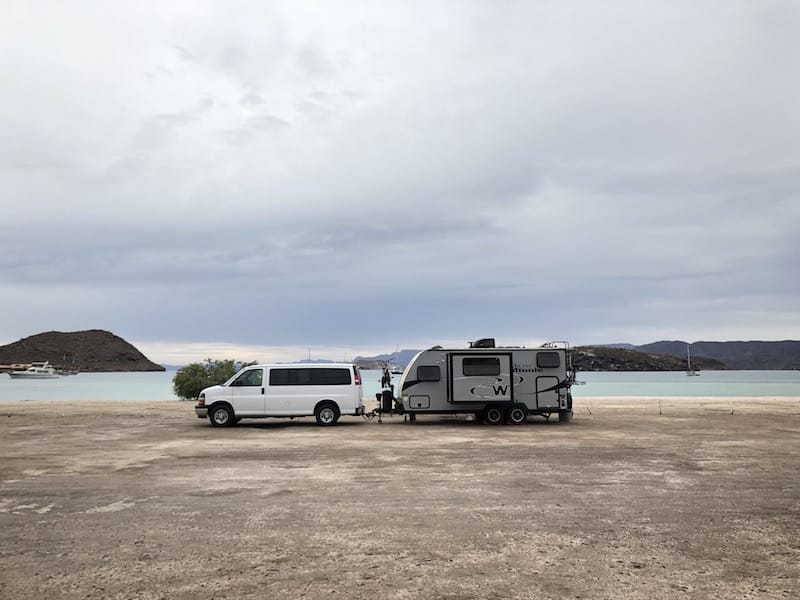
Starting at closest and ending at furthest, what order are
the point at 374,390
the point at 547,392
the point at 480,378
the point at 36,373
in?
the point at 480,378
the point at 547,392
the point at 374,390
the point at 36,373

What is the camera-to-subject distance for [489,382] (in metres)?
21.8

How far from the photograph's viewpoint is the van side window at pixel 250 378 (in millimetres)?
21266

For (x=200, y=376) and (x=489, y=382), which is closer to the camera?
(x=489, y=382)

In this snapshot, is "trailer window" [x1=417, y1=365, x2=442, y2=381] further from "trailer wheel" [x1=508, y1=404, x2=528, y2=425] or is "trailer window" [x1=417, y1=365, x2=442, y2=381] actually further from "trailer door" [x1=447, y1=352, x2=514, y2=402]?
"trailer wheel" [x1=508, y1=404, x2=528, y2=425]

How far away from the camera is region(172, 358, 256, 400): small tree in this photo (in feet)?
128

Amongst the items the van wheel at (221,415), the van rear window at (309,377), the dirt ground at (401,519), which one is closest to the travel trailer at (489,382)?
the van rear window at (309,377)

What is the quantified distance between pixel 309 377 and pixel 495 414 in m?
6.08

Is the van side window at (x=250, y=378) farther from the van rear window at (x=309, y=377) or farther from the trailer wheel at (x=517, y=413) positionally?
the trailer wheel at (x=517, y=413)

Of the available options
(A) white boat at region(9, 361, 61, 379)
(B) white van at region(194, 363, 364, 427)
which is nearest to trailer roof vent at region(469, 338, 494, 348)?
(B) white van at region(194, 363, 364, 427)

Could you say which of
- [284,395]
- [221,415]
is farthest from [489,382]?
[221,415]

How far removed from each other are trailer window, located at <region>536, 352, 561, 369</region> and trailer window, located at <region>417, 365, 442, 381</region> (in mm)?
3253

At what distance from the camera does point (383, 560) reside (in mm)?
6664

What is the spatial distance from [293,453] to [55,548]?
7.68m

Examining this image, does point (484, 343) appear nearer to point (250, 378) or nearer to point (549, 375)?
point (549, 375)
